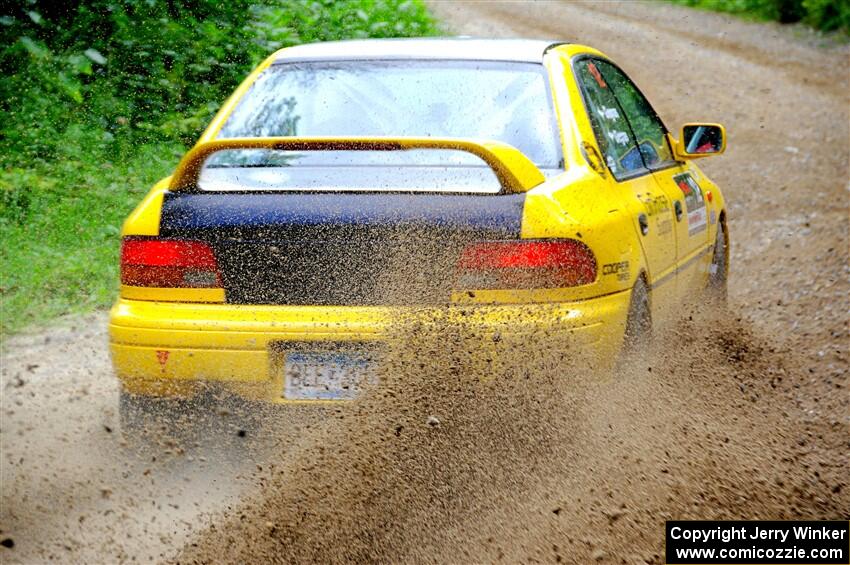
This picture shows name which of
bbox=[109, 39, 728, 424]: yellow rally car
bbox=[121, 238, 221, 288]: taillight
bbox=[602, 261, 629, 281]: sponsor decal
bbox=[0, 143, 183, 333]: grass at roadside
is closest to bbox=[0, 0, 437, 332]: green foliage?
bbox=[0, 143, 183, 333]: grass at roadside

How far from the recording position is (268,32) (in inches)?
452

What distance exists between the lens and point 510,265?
3635 millimetres

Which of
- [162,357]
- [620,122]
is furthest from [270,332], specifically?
[620,122]

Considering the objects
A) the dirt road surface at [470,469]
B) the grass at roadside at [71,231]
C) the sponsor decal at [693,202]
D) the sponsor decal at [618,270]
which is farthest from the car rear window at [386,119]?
the grass at roadside at [71,231]

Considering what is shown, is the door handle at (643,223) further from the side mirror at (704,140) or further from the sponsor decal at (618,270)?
the side mirror at (704,140)

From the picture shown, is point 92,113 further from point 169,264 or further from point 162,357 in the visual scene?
point 162,357

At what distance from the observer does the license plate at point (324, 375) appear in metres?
3.62

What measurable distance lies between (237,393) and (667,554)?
141cm

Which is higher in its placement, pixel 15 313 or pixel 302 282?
pixel 302 282

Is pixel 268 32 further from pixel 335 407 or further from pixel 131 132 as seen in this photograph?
pixel 335 407

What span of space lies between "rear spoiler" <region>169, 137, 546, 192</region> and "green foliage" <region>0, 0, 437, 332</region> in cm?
355

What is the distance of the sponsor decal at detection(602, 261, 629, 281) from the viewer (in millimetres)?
3822

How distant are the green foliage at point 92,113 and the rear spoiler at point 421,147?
11.6ft

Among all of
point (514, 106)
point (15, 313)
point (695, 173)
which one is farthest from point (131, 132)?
point (514, 106)
